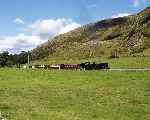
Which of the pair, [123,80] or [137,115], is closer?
[137,115]

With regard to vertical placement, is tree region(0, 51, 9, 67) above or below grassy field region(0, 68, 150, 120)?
above

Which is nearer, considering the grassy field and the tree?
the grassy field

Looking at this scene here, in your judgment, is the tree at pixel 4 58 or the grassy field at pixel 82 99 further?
the tree at pixel 4 58

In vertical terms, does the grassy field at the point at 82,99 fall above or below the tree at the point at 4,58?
below

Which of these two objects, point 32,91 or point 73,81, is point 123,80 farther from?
point 32,91

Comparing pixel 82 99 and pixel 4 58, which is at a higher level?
pixel 4 58

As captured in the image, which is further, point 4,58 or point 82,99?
point 4,58

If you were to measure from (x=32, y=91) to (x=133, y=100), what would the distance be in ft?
52.1

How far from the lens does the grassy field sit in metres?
35.0

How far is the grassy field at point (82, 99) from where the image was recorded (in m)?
35.0

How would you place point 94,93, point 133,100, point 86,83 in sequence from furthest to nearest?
point 86,83 < point 94,93 < point 133,100

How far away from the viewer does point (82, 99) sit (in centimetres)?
4581

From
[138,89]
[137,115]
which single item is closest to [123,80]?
[138,89]

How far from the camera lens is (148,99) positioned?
44.8 metres
